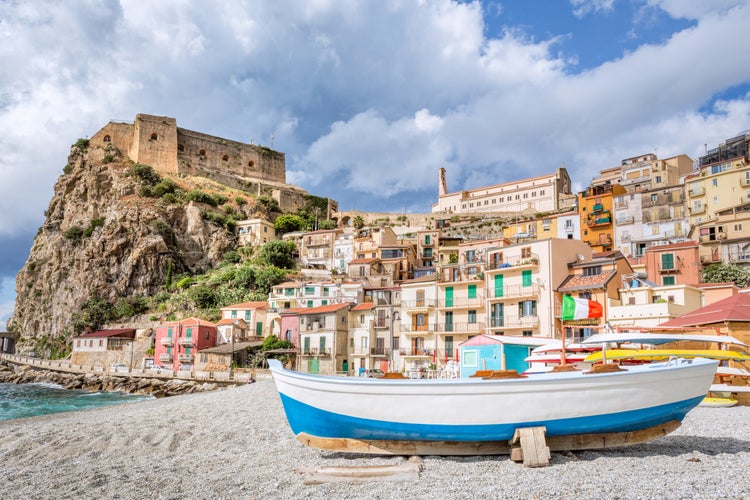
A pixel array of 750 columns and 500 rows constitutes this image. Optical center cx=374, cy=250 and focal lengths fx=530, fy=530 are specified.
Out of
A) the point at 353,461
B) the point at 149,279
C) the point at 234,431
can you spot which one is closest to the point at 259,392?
the point at 234,431

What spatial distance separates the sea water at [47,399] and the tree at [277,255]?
28074 mm

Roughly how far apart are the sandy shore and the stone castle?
78337mm

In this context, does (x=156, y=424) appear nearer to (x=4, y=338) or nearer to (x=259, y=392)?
(x=259, y=392)

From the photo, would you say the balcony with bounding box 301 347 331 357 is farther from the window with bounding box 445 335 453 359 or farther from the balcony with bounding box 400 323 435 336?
the window with bounding box 445 335 453 359

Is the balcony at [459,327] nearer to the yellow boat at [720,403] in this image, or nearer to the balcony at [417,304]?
the balcony at [417,304]

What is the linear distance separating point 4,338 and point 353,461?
87.8 meters

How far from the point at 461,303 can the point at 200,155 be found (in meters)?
73.6

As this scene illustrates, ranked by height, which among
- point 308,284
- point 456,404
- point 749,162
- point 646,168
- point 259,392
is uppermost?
point 646,168

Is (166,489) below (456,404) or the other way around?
below

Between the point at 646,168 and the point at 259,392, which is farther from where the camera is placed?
the point at 646,168

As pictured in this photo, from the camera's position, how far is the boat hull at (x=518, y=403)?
997 centimetres

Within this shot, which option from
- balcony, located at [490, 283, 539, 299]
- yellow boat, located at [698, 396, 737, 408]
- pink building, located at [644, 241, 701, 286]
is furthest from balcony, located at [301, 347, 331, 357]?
yellow boat, located at [698, 396, 737, 408]

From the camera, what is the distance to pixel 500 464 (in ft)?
32.8

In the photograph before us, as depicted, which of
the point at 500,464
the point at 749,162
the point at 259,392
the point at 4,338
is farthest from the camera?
the point at 4,338
